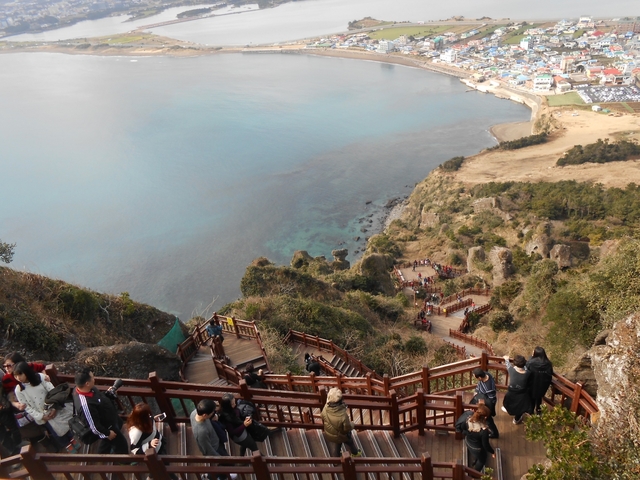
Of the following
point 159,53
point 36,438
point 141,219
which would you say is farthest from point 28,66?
point 36,438

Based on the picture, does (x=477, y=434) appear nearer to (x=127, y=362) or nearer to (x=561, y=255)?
(x=127, y=362)

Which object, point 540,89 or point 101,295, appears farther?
point 540,89

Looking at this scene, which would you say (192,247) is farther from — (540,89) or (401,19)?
(401,19)

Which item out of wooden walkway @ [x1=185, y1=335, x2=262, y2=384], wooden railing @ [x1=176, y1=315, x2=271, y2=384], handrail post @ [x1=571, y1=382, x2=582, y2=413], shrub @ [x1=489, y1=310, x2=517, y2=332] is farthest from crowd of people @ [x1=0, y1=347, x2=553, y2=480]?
shrub @ [x1=489, y1=310, x2=517, y2=332]

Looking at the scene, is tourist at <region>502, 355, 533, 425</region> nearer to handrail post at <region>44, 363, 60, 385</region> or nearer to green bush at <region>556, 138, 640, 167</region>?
handrail post at <region>44, 363, 60, 385</region>

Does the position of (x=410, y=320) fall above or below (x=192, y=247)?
above

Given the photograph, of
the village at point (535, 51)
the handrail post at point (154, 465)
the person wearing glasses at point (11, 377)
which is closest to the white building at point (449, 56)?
the village at point (535, 51)
